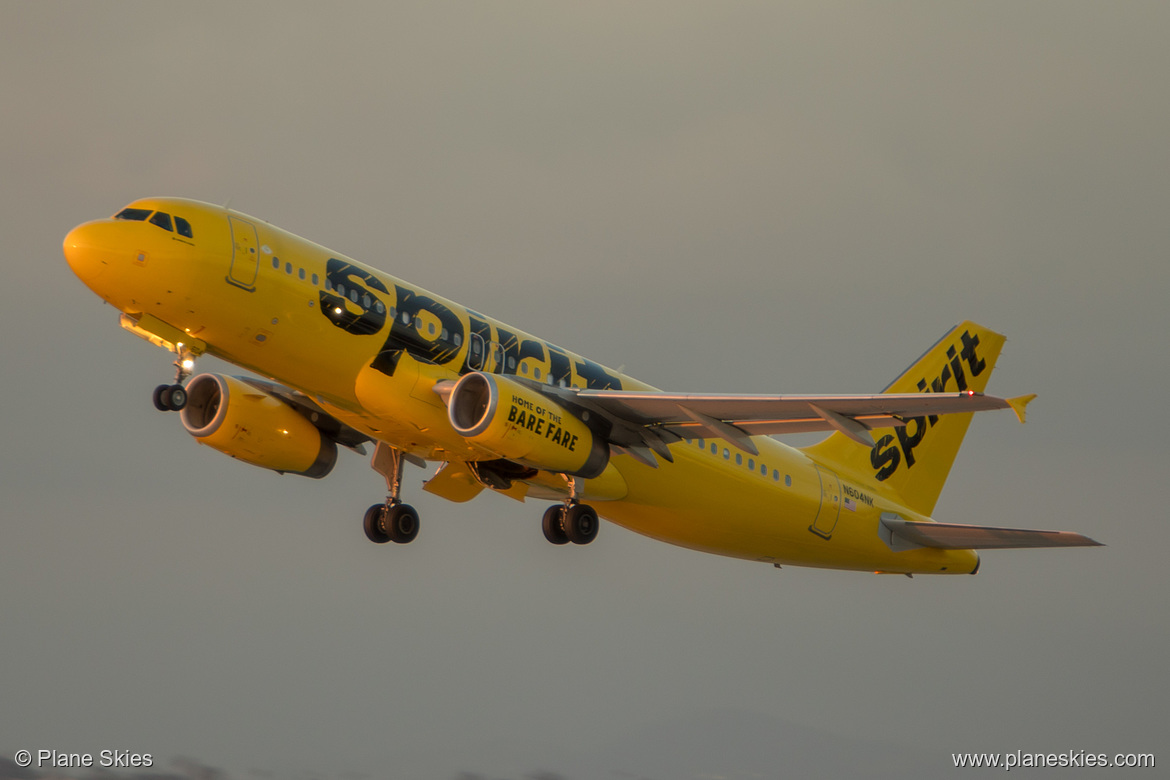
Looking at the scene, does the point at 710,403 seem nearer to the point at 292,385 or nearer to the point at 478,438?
the point at 478,438

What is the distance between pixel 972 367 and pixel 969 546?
7256 mm

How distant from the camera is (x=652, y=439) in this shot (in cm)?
3030

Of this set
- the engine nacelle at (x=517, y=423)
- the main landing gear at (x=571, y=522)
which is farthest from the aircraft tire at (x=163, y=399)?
the main landing gear at (x=571, y=522)

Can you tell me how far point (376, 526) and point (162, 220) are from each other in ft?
33.5

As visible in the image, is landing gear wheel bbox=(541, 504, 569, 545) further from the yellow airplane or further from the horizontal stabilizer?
the horizontal stabilizer

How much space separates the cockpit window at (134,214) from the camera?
2542 cm

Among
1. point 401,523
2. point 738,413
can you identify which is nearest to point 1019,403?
point 738,413

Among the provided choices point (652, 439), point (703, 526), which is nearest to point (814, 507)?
point (703, 526)

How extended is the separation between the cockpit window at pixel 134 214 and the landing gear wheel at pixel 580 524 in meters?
11.1

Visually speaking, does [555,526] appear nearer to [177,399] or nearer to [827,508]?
[827,508]

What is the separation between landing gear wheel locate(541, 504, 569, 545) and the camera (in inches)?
1180

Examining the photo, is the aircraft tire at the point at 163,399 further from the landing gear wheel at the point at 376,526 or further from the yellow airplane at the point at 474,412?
the landing gear wheel at the point at 376,526

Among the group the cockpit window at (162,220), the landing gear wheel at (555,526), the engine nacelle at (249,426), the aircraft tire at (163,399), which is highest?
the cockpit window at (162,220)

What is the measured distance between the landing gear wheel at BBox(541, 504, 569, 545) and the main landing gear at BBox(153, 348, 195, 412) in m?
8.56
